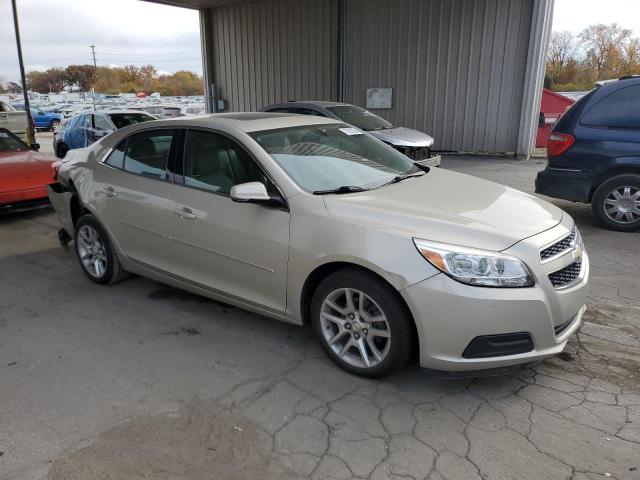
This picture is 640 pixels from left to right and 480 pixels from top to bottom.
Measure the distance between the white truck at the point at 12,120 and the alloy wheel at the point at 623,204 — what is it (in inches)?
616

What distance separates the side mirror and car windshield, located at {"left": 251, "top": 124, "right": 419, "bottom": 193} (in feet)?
0.83

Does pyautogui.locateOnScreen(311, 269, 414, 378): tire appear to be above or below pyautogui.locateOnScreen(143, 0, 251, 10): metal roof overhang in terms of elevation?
below

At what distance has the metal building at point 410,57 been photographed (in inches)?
496

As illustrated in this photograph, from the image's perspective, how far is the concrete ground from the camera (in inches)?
97.9

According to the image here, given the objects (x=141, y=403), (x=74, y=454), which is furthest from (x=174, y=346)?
(x=74, y=454)

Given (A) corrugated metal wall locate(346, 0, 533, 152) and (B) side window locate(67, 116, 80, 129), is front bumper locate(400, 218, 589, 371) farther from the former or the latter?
(B) side window locate(67, 116, 80, 129)

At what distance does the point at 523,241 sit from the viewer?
2.85 metres

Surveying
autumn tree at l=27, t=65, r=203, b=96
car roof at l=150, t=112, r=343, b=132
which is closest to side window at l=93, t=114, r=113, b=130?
car roof at l=150, t=112, r=343, b=132

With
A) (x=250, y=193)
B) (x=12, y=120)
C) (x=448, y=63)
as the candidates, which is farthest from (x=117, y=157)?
(x=12, y=120)

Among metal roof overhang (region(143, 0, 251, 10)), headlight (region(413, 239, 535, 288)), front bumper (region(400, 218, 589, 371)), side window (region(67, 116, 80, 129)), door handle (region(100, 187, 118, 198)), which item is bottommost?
front bumper (region(400, 218, 589, 371))

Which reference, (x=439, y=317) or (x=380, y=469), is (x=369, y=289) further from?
(x=380, y=469)

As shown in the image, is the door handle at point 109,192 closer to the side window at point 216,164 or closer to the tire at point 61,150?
the side window at point 216,164

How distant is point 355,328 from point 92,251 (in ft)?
9.81

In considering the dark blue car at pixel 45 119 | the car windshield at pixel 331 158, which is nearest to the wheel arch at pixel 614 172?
the car windshield at pixel 331 158
